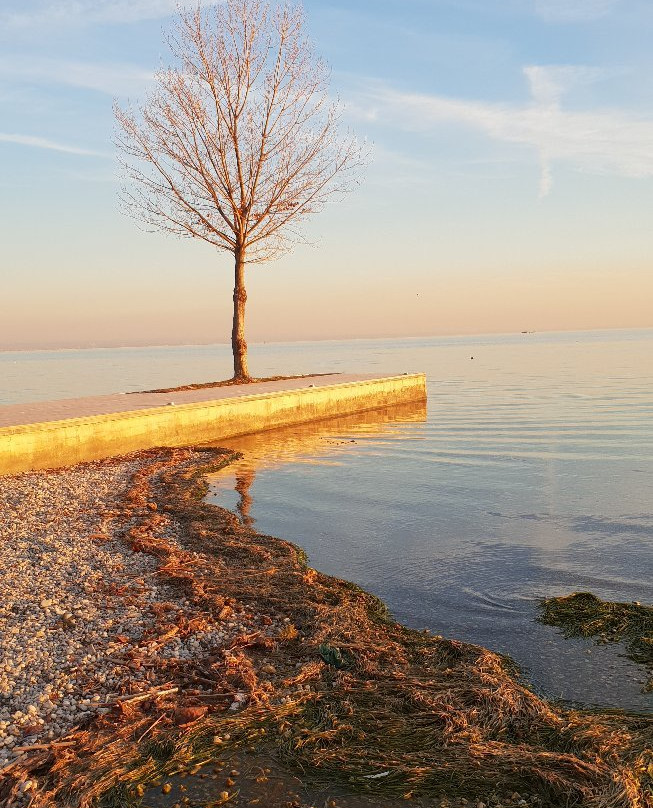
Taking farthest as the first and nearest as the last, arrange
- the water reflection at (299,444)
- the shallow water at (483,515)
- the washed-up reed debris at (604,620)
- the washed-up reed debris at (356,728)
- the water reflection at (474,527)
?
the water reflection at (299,444) < the shallow water at (483,515) < the water reflection at (474,527) < the washed-up reed debris at (604,620) < the washed-up reed debris at (356,728)

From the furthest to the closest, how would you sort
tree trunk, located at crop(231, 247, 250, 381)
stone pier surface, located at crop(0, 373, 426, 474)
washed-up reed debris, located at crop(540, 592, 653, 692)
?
tree trunk, located at crop(231, 247, 250, 381) → stone pier surface, located at crop(0, 373, 426, 474) → washed-up reed debris, located at crop(540, 592, 653, 692)

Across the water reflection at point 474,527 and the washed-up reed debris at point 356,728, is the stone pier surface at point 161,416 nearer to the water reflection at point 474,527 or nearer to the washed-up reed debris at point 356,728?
the water reflection at point 474,527

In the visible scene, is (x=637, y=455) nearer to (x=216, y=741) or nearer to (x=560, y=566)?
(x=560, y=566)

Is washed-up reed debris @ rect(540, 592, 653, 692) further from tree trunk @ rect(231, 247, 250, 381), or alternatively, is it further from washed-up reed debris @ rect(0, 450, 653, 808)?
tree trunk @ rect(231, 247, 250, 381)

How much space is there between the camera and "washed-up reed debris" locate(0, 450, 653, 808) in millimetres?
3592

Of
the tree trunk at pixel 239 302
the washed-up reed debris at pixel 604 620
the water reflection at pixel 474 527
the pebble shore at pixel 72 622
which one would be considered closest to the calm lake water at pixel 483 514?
the water reflection at pixel 474 527

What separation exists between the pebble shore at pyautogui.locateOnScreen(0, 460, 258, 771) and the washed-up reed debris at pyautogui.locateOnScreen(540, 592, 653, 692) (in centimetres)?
280

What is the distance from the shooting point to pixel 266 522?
33.5ft

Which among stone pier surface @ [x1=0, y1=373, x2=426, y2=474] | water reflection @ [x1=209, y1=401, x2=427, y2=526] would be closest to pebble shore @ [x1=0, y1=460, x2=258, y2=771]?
water reflection @ [x1=209, y1=401, x2=427, y2=526]

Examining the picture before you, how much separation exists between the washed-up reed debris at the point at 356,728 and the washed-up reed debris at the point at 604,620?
109 cm

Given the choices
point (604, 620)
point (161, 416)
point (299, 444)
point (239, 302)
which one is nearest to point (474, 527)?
point (604, 620)

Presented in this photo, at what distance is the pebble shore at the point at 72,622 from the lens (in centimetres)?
423

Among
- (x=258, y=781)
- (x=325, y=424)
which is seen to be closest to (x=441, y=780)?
(x=258, y=781)

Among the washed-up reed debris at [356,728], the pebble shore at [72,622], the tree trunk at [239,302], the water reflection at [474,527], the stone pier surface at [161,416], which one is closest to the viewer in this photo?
the washed-up reed debris at [356,728]
